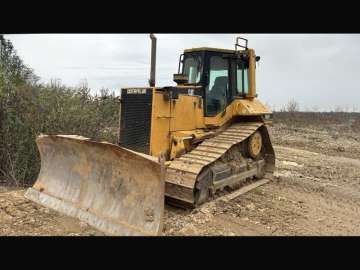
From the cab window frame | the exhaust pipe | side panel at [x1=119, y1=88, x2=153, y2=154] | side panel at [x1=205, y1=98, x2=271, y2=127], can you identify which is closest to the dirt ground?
side panel at [x1=119, y1=88, x2=153, y2=154]

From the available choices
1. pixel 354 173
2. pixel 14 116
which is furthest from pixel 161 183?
pixel 354 173

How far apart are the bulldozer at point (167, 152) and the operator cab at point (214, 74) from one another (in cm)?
2

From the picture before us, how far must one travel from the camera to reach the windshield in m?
7.65

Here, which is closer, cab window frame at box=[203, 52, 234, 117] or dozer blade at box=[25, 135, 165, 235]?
dozer blade at box=[25, 135, 165, 235]

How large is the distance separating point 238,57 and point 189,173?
342 centimetres

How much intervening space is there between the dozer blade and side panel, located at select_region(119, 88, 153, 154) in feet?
3.34

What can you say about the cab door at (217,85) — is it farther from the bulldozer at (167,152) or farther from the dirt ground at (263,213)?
the dirt ground at (263,213)

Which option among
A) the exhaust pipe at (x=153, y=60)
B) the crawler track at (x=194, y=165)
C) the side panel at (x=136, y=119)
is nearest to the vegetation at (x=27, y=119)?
the side panel at (x=136, y=119)

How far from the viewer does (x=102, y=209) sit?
17.8 feet

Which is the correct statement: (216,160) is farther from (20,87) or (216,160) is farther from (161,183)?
(20,87)

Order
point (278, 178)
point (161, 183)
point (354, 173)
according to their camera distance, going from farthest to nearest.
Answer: point (354, 173)
point (278, 178)
point (161, 183)

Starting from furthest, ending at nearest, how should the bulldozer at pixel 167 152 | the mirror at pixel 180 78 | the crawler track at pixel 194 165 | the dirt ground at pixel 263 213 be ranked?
the mirror at pixel 180 78
the crawler track at pixel 194 165
the dirt ground at pixel 263 213
the bulldozer at pixel 167 152

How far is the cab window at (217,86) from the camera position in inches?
302

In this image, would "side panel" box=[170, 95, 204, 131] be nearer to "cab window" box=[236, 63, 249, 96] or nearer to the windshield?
the windshield
